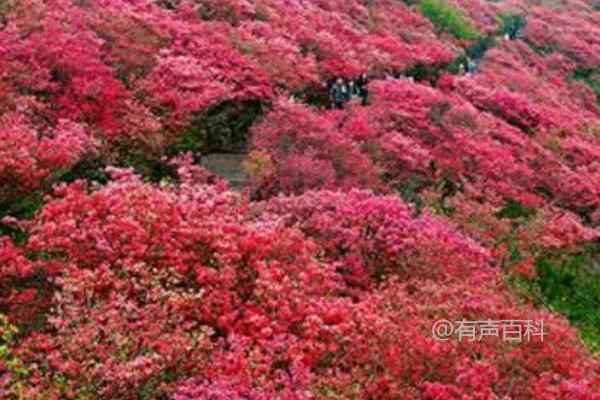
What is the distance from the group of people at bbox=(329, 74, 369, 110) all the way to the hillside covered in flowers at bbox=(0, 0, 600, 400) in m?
0.08

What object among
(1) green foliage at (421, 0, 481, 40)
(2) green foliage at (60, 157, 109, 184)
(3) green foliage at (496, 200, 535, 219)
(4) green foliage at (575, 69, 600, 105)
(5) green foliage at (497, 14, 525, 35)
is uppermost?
(2) green foliage at (60, 157, 109, 184)

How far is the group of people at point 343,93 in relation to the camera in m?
23.0

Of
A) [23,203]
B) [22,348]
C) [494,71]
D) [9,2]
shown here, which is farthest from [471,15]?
[22,348]

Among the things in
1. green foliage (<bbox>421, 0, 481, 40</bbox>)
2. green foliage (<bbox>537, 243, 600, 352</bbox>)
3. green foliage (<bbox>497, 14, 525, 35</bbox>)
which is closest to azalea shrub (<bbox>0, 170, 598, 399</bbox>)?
green foliage (<bbox>537, 243, 600, 352</bbox>)

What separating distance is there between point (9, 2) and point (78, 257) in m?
10.0

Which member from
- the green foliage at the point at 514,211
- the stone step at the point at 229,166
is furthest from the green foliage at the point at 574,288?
the stone step at the point at 229,166

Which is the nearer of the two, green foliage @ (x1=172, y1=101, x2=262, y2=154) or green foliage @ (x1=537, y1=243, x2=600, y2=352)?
green foliage @ (x1=537, y1=243, x2=600, y2=352)

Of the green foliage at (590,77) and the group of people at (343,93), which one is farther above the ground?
the group of people at (343,93)

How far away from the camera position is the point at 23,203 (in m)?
12.2

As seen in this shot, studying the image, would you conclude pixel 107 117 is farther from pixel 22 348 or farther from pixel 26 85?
pixel 22 348

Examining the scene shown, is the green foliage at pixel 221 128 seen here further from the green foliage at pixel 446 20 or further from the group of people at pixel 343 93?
the green foliage at pixel 446 20

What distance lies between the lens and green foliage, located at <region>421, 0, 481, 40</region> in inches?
1528

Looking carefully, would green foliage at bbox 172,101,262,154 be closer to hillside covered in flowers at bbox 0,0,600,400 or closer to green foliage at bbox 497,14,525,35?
hillside covered in flowers at bbox 0,0,600,400

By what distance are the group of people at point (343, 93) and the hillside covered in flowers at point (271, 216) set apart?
0.08 meters
